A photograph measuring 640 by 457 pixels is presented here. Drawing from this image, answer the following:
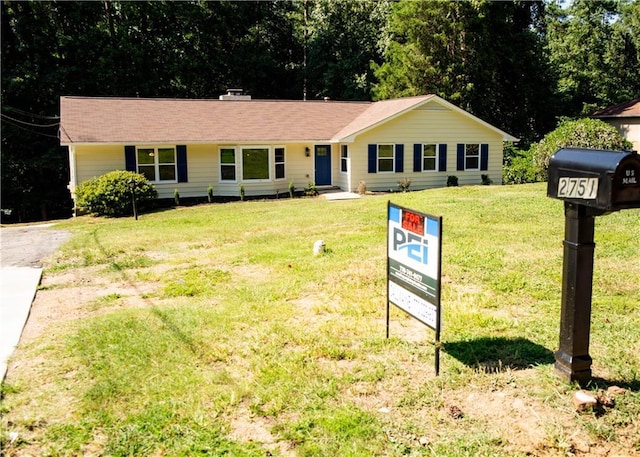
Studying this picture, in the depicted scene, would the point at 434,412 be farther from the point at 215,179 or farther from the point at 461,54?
the point at 461,54

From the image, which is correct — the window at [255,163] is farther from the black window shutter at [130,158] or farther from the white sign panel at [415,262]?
the white sign panel at [415,262]

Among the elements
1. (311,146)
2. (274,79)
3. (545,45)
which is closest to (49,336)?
(311,146)

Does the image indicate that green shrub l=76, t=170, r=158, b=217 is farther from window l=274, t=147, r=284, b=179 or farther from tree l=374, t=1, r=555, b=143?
tree l=374, t=1, r=555, b=143

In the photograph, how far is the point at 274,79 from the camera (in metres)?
38.2

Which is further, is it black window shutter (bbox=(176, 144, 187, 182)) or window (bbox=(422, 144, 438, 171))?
window (bbox=(422, 144, 438, 171))

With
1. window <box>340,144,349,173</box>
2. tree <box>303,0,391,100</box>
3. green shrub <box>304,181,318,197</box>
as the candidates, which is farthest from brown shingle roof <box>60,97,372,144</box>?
tree <box>303,0,391,100</box>

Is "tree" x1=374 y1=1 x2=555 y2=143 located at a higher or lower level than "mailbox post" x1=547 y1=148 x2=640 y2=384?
higher

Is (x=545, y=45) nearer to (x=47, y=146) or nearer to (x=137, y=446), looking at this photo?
(x=47, y=146)

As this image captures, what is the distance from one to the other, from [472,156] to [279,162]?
28.0 feet

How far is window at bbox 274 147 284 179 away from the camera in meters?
23.4

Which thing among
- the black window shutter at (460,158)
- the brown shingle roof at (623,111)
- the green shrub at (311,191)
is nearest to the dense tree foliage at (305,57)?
the brown shingle roof at (623,111)

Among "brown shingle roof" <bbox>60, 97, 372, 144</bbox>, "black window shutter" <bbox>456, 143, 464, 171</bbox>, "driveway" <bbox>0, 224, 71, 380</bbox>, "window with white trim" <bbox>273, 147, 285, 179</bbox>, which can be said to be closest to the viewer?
"driveway" <bbox>0, 224, 71, 380</bbox>

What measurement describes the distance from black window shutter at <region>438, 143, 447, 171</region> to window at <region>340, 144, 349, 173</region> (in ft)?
13.3

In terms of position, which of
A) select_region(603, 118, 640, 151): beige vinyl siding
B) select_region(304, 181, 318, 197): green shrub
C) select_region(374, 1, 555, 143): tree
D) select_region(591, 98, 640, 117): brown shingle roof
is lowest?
select_region(304, 181, 318, 197): green shrub
